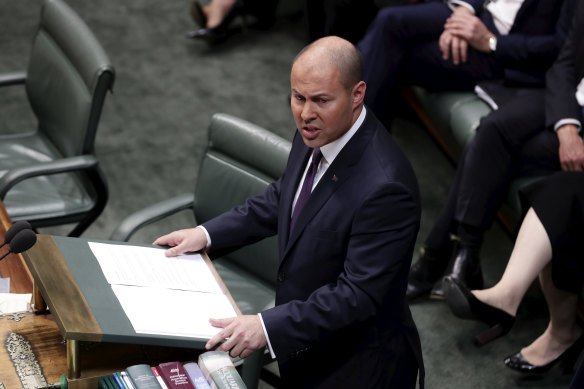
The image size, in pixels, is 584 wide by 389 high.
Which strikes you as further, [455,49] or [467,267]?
[455,49]

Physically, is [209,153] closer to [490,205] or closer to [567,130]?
[490,205]

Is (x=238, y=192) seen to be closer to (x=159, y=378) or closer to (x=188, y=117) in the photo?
(x=159, y=378)

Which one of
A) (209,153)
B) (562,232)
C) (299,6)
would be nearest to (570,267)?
(562,232)

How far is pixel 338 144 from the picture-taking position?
2123mm

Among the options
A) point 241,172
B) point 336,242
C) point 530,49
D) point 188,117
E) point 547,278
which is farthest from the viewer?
point 188,117

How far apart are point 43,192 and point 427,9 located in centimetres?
184

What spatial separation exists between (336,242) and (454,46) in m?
1.87

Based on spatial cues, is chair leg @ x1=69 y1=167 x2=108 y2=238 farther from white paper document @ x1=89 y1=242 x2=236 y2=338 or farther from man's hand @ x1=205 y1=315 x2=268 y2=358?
man's hand @ x1=205 y1=315 x2=268 y2=358

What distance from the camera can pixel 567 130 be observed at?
3283 mm

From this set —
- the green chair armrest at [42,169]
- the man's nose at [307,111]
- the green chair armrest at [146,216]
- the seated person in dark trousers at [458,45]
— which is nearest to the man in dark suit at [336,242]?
the man's nose at [307,111]

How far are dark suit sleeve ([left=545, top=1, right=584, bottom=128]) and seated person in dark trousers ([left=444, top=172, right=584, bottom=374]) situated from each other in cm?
38

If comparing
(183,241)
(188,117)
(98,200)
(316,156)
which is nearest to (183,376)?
(183,241)

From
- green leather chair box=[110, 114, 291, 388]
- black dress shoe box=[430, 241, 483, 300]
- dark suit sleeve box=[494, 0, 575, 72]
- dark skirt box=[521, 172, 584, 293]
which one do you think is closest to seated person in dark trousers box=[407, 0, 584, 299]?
black dress shoe box=[430, 241, 483, 300]

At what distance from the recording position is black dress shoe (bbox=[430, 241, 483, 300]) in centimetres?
333
